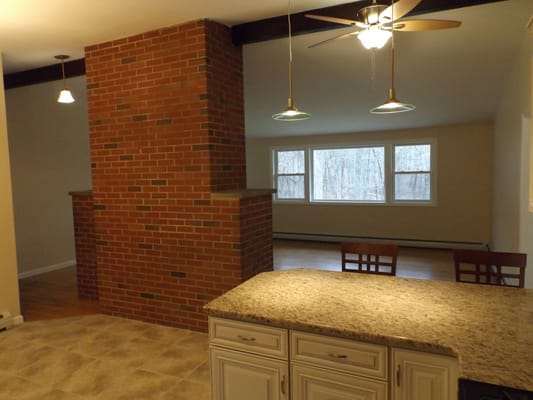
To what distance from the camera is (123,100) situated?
3557 millimetres

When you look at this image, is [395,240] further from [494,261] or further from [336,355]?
[336,355]

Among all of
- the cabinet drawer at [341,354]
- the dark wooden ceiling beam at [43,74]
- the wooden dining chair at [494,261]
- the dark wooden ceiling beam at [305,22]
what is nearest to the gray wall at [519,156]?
the wooden dining chair at [494,261]

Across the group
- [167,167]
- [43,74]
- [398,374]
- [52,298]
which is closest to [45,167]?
[43,74]

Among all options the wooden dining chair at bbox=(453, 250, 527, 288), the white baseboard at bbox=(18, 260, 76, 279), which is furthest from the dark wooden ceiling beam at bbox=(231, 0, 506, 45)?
the white baseboard at bbox=(18, 260, 76, 279)

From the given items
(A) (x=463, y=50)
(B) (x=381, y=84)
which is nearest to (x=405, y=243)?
(B) (x=381, y=84)

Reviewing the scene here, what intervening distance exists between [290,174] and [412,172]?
246 centimetres

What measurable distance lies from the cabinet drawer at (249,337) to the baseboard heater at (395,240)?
599 cm

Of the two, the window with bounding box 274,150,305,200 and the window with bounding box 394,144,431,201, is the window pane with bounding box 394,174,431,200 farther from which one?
the window with bounding box 274,150,305,200

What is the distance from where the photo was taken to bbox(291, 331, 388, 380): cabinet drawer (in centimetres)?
157

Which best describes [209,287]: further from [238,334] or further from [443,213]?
[443,213]

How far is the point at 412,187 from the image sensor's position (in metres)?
7.16

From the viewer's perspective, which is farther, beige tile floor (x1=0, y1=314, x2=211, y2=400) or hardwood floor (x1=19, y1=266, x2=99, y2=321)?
hardwood floor (x1=19, y1=266, x2=99, y2=321)

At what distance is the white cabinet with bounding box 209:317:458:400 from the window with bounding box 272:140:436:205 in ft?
19.7

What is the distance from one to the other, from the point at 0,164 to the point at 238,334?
305cm
